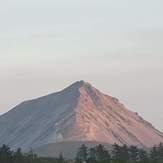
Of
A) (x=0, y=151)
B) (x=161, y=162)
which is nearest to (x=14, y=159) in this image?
(x=0, y=151)

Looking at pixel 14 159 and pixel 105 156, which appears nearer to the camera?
pixel 14 159

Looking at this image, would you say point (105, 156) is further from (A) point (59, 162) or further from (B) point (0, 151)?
(B) point (0, 151)

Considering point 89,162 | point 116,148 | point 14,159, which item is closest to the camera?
point 14,159

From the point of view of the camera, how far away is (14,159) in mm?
152875

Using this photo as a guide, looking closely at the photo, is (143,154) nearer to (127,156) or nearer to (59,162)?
(127,156)

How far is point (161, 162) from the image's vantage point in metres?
182

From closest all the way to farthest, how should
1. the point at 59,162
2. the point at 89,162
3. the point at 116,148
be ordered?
1. the point at 59,162
2. the point at 89,162
3. the point at 116,148

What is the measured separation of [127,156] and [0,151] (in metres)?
52.3

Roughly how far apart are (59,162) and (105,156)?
25.1 meters

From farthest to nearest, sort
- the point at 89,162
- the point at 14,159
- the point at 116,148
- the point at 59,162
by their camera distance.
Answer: the point at 116,148 < the point at 89,162 < the point at 59,162 < the point at 14,159

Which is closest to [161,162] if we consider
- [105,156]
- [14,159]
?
[105,156]

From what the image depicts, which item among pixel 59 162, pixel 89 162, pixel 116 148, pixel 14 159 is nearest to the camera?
pixel 14 159

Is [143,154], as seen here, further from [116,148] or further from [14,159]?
[14,159]

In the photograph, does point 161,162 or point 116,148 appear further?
point 116,148
